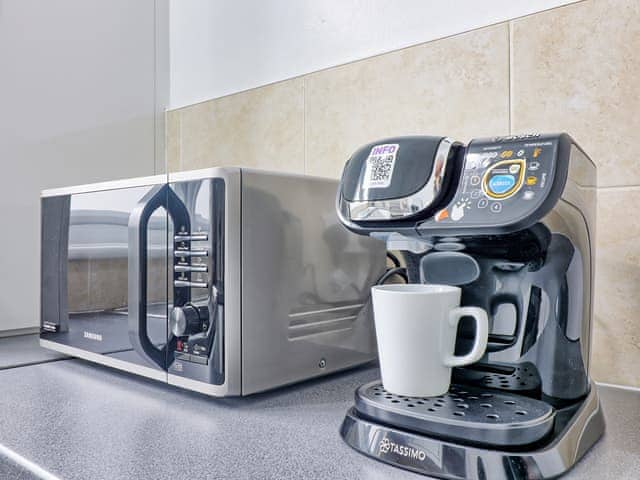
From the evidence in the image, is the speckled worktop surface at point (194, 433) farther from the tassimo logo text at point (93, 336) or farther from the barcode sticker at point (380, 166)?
the barcode sticker at point (380, 166)

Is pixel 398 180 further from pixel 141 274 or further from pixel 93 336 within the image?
pixel 93 336

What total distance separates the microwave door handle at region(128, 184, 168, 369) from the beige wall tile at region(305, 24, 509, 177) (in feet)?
1.40

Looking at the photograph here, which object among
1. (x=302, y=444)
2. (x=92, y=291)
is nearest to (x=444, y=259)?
(x=302, y=444)

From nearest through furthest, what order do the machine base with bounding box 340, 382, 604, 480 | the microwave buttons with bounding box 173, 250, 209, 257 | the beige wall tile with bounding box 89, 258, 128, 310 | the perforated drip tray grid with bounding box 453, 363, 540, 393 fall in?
1. the machine base with bounding box 340, 382, 604, 480
2. the perforated drip tray grid with bounding box 453, 363, 540, 393
3. the microwave buttons with bounding box 173, 250, 209, 257
4. the beige wall tile with bounding box 89, 258, 128, 310

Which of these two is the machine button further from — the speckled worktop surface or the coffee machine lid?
the speckled worktop surface

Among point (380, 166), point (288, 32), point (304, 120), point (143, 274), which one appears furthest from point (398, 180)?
point (288, 32)

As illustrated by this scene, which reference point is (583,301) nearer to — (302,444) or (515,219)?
(515,219)

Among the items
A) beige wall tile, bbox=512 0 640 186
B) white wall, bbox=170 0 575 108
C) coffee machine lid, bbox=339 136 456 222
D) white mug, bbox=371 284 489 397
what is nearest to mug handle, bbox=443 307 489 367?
white mug, bbox=371 284 489 397

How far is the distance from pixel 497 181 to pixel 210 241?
0.34 m

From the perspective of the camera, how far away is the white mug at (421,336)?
52 centimetres

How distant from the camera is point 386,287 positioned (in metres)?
0.57

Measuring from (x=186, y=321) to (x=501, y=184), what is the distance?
1.30ft

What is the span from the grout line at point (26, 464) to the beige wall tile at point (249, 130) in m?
0.74

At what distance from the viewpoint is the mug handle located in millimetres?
508
